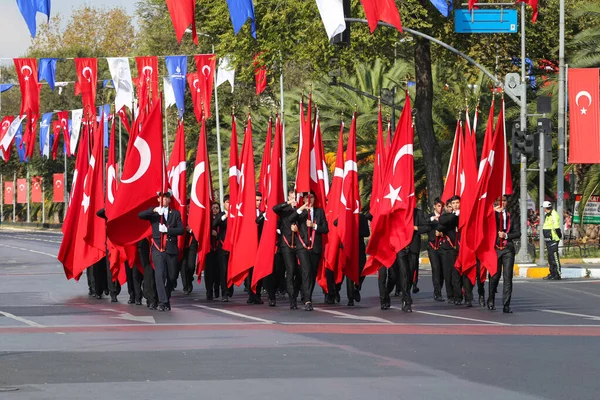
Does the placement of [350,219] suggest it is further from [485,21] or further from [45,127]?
[45,127]

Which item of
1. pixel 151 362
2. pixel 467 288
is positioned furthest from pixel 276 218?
pixel 151 362

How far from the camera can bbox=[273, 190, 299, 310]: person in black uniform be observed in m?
20.3

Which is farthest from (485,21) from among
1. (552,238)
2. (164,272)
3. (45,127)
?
(45,127)

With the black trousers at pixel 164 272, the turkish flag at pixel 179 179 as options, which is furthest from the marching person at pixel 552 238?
the black trousers at pixel 164 272

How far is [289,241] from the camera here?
67.2ft

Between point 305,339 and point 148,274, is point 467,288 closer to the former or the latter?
point 148,274

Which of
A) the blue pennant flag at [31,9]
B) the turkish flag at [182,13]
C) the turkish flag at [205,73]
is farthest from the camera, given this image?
the turkish flag at [205,73]

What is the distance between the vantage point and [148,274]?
66.6ft

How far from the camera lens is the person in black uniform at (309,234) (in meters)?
20.3

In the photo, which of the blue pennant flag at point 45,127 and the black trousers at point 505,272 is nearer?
the black trousers at point 505,272

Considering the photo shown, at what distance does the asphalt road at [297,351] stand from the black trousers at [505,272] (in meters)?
0.41

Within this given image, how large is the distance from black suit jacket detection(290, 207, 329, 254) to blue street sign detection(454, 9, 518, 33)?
9.89m

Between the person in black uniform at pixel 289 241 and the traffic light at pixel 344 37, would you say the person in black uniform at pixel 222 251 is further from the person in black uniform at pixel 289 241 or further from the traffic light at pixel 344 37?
the traffic light at pixel 344 37

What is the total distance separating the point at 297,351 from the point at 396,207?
7.61m
